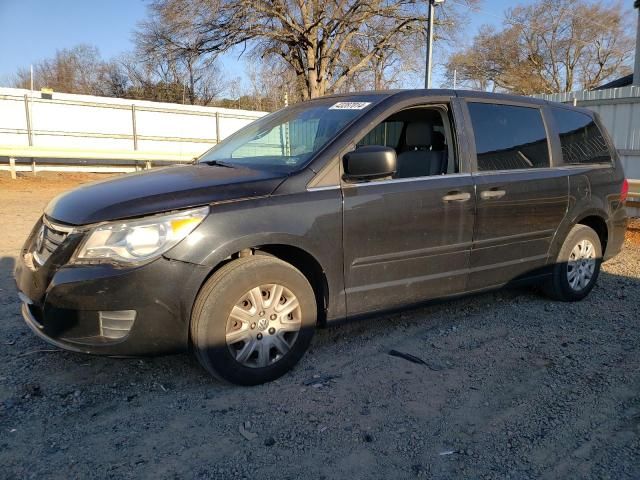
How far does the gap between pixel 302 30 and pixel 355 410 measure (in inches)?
821

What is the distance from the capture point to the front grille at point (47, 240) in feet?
9.75

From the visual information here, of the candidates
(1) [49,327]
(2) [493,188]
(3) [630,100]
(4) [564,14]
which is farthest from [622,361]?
(4) [564,14]

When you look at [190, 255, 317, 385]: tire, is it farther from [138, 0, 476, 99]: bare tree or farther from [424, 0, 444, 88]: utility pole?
[138, 0, 476, 99]: bare tree

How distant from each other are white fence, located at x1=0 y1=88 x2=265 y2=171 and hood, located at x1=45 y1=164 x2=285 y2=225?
14.3 metres

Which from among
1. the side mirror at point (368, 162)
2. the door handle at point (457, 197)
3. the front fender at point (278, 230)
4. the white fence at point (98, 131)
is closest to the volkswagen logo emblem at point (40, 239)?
the front fender at point (278, 230)

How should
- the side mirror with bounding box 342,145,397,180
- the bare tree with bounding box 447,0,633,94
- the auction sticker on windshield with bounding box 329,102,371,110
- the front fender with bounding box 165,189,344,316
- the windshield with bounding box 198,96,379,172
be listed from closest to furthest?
1. the front fender with bounding box 165,189,344,316
2. the side mirror with bounding box 342,145,397,180
3. the windshield with bounding box 198,96,379,172
4. the auction sticker on windshield with bounding box 329,102,371,110
5. the bare tree with bounding box 447,0,633,94

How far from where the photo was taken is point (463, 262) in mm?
4039

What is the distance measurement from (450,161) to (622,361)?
1882 millimetres

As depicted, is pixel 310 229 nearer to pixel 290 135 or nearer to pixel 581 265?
pixel 290 135

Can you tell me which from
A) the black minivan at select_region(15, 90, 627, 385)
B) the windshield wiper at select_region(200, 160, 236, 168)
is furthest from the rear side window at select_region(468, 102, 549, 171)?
the windshield wiper at select_region(200, 160, 236, 168)

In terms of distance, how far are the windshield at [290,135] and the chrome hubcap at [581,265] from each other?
100 inches

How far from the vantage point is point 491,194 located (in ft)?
13.5

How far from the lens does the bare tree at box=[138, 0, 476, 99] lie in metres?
20.7

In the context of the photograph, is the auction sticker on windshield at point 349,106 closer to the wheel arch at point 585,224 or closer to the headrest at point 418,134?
the headrest at point 418,134
